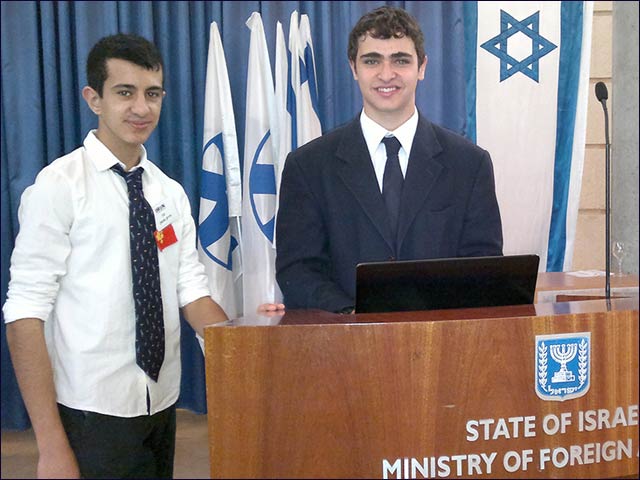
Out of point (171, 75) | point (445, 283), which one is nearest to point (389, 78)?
point (445, 283)

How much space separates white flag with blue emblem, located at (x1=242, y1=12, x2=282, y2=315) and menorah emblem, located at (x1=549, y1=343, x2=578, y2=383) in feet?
9.09

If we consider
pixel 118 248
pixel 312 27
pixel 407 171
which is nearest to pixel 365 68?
pixel 407 171

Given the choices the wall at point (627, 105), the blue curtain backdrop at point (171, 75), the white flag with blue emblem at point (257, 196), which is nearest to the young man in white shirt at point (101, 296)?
the wall at point (627, 105)

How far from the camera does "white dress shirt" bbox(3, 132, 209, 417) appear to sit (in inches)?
67.0

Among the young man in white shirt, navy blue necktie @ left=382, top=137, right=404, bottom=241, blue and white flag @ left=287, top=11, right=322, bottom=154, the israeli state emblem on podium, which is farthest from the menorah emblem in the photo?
blue and white flag @ left=287, top=11, right=322, bottom=154

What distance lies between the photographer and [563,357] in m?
1.21

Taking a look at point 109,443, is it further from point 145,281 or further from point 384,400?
point 384,400

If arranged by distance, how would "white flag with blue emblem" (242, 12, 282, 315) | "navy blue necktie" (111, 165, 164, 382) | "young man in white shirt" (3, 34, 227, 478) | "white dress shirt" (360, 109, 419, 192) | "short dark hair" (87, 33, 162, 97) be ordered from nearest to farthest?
"young man in white shirt" (3, 34, 227, 478)
"navy blue necktie" (111, 165, 164, 382)
"short dark hair" (87, 33, 162, 97)
"white dress shirt" (360, 109, 419, 192)
"white flag with blue emblem" (242, 12, 282, 315)

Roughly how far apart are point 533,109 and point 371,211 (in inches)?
97.6

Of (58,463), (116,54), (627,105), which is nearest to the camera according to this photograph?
(627,105)

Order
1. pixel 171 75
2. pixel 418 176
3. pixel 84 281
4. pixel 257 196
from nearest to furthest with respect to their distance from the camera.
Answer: pixel 84 281, pixel 418 176, pixel 257 196, pixel 171 75

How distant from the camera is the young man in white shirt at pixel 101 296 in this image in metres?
1.67

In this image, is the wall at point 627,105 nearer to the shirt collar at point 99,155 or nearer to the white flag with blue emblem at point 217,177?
the shirt collar at point 99,155

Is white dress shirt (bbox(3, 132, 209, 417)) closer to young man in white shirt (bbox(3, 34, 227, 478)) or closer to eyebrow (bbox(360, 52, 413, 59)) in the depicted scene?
young man in white shirt (bbox(3, 34, 227, 478))
